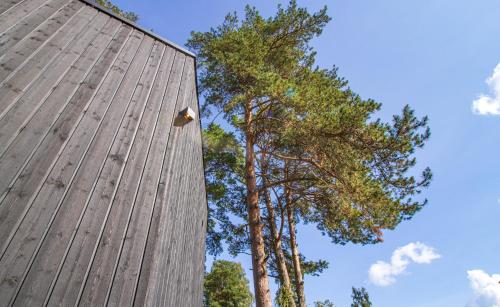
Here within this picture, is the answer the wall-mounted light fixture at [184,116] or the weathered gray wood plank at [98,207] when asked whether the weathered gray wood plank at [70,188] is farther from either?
the wall-mounted light fixture at [184,116]

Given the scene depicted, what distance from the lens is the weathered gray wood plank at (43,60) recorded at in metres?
2.61

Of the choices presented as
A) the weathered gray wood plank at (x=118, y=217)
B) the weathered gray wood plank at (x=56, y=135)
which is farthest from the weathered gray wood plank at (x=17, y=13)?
the weathered gray wood plank at (x=118, y=217)

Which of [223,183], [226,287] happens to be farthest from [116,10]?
[226,287]

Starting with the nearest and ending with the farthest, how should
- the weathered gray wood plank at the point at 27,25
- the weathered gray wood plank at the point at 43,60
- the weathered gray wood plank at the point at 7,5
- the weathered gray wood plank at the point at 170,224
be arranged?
the weathered gray wood plank at the point at 170,224, the weathered gray wood plank at the point at 43,60, the weathered gray wood plank at the point at 27,25, the weathered gray wood plank at the point at 7,5

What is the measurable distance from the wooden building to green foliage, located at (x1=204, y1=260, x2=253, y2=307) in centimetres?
2334

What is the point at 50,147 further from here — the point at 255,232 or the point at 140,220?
the point at 255,232

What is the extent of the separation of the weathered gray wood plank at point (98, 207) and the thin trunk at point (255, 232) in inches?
243

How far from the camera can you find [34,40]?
323cm

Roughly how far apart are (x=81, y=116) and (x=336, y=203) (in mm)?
8165

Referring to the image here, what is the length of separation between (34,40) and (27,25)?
0.85 ft

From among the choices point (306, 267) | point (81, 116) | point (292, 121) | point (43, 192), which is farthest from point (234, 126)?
point (43, 192)

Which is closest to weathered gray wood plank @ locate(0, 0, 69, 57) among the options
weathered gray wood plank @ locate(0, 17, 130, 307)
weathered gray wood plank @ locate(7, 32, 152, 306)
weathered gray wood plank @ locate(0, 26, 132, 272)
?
→ weathered gray wood plank @ locate(0, 17, 130, 307)

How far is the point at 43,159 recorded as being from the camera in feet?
7.92

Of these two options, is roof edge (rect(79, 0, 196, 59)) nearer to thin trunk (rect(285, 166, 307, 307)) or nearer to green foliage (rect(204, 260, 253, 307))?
thin trunk (rect(285, 166, 307, 307))
